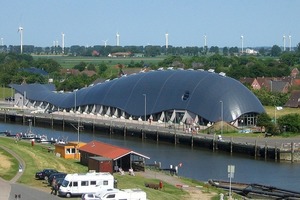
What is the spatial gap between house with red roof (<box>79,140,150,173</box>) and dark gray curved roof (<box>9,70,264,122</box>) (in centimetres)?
2367

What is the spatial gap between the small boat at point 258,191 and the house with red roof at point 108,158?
4.06m

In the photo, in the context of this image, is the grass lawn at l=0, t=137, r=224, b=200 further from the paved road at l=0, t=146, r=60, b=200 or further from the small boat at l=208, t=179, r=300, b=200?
the small boat at l=208, t=179, r=300, b=200

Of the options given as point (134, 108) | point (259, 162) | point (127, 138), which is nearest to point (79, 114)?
point (134, 108)

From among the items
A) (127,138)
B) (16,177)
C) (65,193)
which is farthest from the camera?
(127,138)

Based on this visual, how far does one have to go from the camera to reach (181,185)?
108ft

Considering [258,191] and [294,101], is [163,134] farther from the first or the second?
[258,191]

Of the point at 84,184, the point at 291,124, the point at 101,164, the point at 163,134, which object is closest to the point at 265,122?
the point at 291,124

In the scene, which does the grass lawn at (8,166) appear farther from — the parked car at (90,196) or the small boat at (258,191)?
the small boat at (258,191)

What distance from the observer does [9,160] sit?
1361 inches

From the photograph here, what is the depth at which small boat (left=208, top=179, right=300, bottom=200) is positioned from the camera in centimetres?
3262

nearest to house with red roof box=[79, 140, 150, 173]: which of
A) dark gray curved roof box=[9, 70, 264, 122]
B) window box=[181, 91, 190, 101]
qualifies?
dark gray curved roof box=[9, 70, 264, 122]

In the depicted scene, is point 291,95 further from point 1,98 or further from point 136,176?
point 136,176

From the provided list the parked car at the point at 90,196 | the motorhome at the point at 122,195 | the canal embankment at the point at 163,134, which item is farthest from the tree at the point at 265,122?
the motorhome at the point at 122,195

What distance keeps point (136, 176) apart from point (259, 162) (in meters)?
14.3
